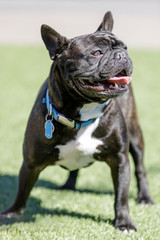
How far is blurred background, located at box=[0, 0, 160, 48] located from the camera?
15828 millimetres

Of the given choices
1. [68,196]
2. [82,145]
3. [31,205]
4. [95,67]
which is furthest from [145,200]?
[95,67]

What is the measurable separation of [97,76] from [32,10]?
18.4m

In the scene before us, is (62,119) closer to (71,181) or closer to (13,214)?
(13,214)

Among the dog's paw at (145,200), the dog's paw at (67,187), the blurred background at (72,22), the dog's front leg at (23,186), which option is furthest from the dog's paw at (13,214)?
the blurred background at (72,22)

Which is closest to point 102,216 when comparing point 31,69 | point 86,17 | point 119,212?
point 119,212

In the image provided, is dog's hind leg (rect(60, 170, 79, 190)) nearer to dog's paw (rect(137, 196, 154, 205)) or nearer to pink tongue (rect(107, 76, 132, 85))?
dog's paw (rect(137, 196, 154, 205))

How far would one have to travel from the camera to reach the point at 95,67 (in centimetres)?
328

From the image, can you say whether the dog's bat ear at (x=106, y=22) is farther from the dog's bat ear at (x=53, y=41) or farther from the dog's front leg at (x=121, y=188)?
the dog's front leg at (x=121, y=188)

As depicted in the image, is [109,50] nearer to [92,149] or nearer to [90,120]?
[90,120]

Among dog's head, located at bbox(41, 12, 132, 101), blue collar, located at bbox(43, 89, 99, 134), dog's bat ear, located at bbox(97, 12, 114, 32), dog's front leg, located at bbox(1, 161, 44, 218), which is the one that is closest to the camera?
dog's head, located at bbox(41, 12, 132, 101)

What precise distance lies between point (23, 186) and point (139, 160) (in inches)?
55.8

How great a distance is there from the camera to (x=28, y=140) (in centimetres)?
369

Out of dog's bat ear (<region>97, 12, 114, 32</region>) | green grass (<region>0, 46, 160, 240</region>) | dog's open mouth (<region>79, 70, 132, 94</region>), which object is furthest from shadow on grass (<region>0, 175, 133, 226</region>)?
dog's bat ear (<region>97, 12, 114, 32</region>)

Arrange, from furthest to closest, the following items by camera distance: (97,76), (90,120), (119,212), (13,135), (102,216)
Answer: (13,135) → (102,216) → (119,212) → (90,120) → (97,76)
